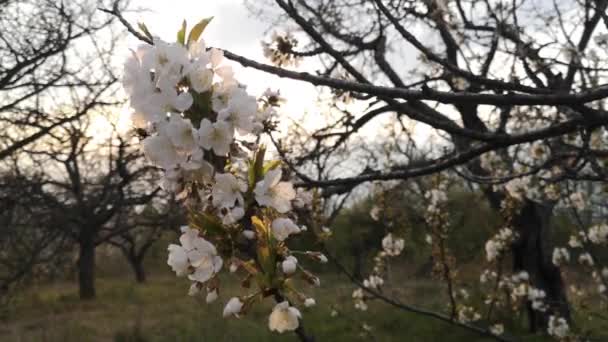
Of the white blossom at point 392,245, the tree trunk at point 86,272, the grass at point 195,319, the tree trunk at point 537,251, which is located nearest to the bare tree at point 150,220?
the tree trunk at point 86,272

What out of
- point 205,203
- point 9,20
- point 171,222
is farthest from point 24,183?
point 171,222

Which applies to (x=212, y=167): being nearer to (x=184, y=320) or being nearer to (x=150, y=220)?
(x=184, y=320)

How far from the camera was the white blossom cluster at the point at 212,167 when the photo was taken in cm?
77

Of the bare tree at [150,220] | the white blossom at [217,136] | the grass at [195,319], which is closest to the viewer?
the white blossom at [217,136]

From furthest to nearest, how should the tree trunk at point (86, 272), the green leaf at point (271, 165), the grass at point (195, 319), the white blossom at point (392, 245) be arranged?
the tree trunk at point (86, 272) → the grass at point (195, 319) → the white blossom at point (392, 245) → the green leaf at point (271, 165)

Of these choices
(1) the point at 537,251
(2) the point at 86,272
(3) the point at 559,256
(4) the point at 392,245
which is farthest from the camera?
(2) the point at 86,272

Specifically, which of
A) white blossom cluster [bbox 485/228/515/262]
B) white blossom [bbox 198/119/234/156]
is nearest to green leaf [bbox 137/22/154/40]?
white blossom [bbox 198/119/234/156]

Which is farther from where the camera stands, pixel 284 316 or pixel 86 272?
→ pixel 86 272

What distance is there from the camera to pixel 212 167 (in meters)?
0.77

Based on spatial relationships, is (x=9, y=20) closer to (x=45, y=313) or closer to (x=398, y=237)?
(x=398, y=237)

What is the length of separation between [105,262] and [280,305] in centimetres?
2579

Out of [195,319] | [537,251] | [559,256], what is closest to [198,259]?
[559,256]

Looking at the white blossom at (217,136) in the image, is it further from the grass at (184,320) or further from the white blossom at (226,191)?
the grass at (184,320)

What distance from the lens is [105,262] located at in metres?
24.9
